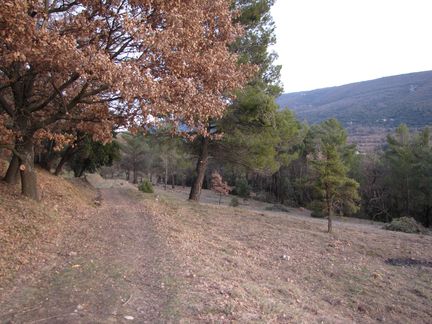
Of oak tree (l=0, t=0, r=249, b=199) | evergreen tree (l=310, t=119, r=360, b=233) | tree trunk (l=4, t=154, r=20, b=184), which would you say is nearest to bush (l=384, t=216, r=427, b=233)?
evergreen tree (l=310, t=119, r=360, b=233)

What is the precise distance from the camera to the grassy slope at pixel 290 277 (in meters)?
5.00

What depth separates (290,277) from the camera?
7.84 metres

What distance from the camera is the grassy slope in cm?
500

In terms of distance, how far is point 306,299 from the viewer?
6.57 metres

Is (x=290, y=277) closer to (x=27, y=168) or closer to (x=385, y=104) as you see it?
(x=27, y=168)

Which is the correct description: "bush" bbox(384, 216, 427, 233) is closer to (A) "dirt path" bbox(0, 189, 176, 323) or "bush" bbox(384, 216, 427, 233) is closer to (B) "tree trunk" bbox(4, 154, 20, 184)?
(A) "dirt path" bbox(0, 189, 176, 323)

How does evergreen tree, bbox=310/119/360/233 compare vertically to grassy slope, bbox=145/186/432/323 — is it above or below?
above

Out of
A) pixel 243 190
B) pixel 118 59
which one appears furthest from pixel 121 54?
pixel 243 190

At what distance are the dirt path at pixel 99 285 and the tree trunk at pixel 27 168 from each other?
8.26ft

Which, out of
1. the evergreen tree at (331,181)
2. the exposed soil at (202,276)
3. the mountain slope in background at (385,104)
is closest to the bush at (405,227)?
the evergreen tree at (331,181)

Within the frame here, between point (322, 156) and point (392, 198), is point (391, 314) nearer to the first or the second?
point (322, 156)

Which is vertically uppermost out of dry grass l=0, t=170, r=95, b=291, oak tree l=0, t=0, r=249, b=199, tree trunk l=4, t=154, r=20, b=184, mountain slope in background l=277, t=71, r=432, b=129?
mountain slope in background l=277, t=71, r=432, b=129

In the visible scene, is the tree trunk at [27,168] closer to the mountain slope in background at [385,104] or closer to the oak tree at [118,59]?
the oak tree at [118,59]

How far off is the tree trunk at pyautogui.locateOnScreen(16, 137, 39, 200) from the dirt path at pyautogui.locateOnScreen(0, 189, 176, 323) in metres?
2.52
